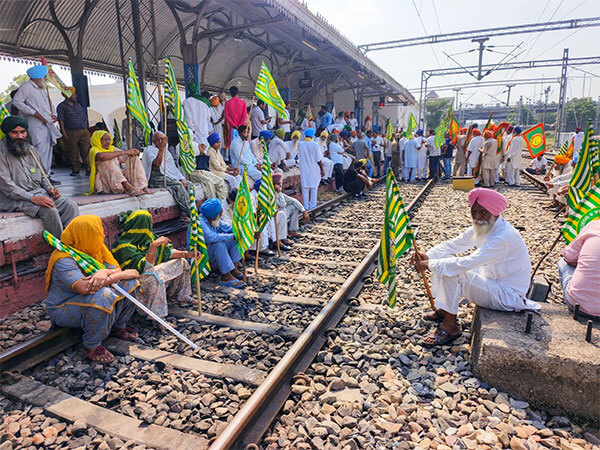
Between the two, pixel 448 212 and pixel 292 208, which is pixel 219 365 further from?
pixel 448 212

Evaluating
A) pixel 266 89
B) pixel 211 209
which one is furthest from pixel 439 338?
pixel 266 89

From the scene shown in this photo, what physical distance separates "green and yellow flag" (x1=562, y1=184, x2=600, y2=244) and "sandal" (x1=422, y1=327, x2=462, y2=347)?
5.62 ft

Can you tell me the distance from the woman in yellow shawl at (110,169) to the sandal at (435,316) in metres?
4.30

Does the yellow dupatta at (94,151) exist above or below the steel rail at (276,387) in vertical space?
above

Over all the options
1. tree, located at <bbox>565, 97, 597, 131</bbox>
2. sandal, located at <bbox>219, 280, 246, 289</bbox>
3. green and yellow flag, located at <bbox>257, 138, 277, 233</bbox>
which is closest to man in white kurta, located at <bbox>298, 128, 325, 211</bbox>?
green and yellow flag, located at <bbox>257, 138, 277, 233</bbox>

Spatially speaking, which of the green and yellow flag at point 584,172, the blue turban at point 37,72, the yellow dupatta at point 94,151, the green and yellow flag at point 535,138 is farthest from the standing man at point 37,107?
the green and yellow flag at point 535,138

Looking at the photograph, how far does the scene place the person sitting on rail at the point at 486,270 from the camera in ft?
11.1

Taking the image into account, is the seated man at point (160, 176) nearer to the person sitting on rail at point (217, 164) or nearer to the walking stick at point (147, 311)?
the person sitting on rail at point (217, 164)

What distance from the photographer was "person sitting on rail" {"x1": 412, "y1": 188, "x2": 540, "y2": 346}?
337 cm

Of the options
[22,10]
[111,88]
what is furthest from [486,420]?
[111,88]

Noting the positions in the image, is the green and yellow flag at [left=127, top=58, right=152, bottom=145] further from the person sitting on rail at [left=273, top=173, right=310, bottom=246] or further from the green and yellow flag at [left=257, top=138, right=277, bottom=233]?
the person sitting on rail at [left=273, top=173, right=310, bottom=246]

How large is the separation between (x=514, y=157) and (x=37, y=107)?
45.3 ft

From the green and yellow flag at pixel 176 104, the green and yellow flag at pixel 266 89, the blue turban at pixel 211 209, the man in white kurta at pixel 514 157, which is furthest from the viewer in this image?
the man in white kurta at pixel 514 157

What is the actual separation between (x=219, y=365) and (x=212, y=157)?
207 inches
